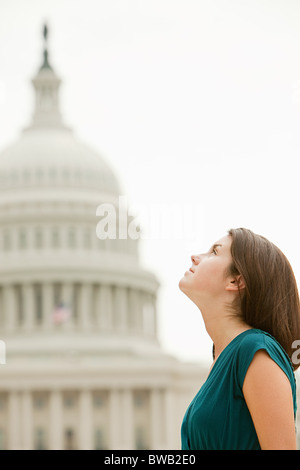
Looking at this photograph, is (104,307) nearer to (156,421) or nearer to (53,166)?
(156,421)

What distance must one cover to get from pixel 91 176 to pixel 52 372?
26872 millimetres

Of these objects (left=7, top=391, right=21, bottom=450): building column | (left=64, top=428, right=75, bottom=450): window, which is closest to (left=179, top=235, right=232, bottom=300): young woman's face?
(left=7, top=391, right=21, bottom=450): building column

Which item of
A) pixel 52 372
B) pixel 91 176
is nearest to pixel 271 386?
pixel 52 372

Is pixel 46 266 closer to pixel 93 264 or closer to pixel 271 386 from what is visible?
pixel 93 264

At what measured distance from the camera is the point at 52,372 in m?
94.1

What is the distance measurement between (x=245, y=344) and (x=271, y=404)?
33 cm

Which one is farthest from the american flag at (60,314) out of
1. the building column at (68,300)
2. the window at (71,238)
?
the window at (71,238)

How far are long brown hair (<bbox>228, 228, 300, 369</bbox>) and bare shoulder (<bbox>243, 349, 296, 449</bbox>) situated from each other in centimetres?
43

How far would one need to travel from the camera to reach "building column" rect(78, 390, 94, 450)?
9400cm

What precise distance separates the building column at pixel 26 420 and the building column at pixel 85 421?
436 cm

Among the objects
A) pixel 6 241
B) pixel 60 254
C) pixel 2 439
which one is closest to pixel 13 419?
pixel 2 439

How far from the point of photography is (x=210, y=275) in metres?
5.22

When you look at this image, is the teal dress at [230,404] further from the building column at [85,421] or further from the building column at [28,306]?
the building column at [28,306]

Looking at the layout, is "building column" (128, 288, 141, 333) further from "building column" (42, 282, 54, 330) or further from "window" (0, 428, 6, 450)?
"window" (0, 428, 6, 450)
